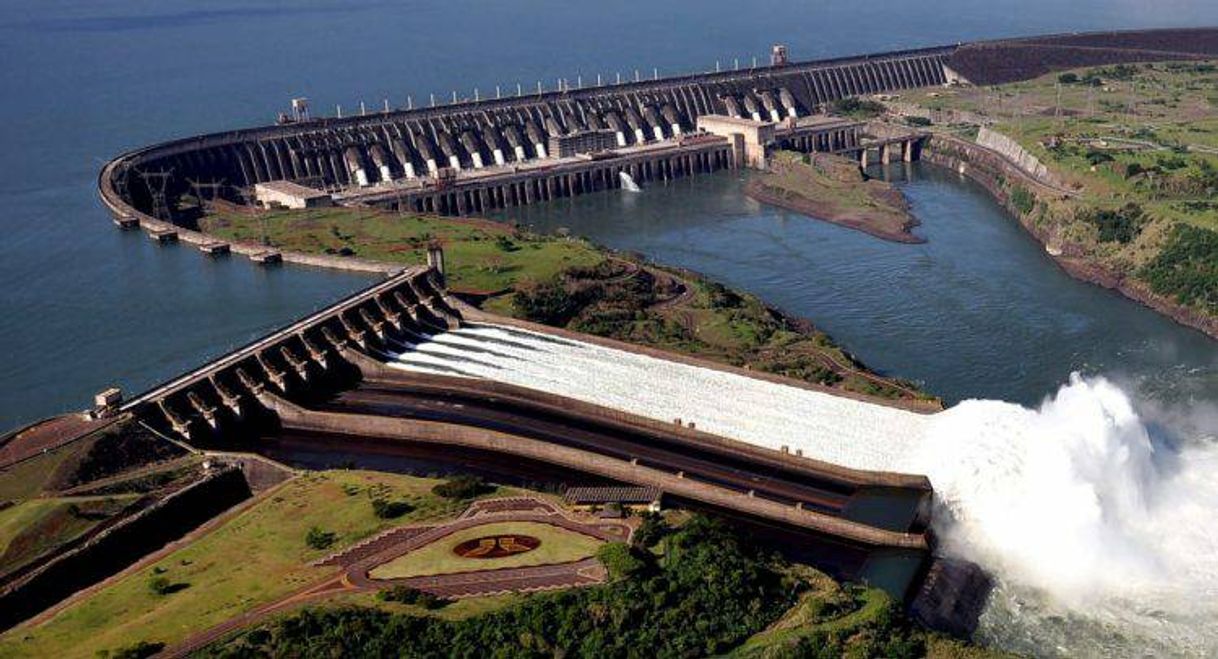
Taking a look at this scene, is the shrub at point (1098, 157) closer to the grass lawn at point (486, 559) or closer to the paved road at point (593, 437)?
the paved road at point (593, 437)

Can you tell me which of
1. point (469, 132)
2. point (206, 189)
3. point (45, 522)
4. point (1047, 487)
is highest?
point (469, 132)

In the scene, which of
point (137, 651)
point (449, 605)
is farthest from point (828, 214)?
point (137, 651)

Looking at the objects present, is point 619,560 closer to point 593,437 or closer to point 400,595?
point 400,595

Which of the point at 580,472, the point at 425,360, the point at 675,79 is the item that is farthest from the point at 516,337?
the point at 675,79

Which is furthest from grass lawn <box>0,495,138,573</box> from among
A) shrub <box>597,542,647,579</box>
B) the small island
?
the small island

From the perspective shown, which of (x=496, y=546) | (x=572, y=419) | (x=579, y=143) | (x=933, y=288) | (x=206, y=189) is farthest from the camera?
(x=579, y=143)

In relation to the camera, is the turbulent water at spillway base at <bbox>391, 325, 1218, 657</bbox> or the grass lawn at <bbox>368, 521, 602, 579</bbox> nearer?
the grass lawn at <bbox>368, 521, 602, 579</bbox>

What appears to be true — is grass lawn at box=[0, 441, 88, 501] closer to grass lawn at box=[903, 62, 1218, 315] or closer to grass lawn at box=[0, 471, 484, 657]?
grass lawn at box=[0, 471, 484, 657]
